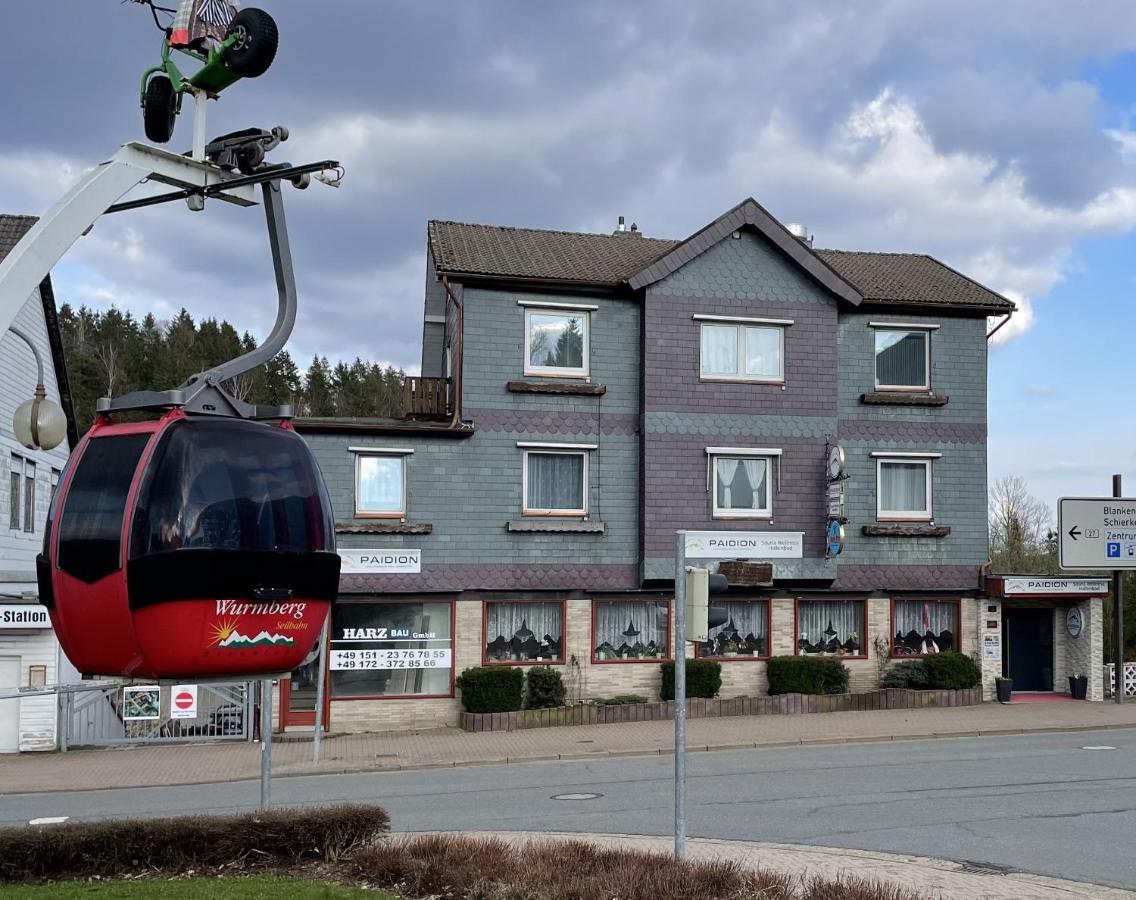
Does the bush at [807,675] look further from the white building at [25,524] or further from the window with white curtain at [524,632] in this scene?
the white building at [25,524]

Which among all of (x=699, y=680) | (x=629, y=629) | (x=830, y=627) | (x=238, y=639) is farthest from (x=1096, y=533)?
(x=238, y=639)

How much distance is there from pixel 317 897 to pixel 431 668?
60.0 feet

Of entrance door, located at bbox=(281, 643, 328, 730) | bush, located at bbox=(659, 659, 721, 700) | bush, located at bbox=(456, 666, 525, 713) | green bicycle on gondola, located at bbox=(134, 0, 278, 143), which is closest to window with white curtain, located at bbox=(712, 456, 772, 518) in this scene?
bush, located at bbox=(659, 659, 721, 700)

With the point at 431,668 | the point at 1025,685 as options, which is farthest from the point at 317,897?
the point at 1025,685

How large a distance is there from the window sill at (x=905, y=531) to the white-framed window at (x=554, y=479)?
6.73 meters

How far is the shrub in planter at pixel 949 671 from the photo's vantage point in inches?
1171

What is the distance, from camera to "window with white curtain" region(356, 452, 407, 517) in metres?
27.9

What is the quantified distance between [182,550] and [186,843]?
4.95 meters

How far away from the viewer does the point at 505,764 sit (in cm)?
2273

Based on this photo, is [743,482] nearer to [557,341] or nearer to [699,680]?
[699,680]

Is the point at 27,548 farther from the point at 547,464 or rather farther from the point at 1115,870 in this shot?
the point at 1115,870

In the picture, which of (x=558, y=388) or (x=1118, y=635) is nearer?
(x=558, y=388)

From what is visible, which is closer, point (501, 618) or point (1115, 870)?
point (1115, 870)

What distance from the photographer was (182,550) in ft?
24.6
